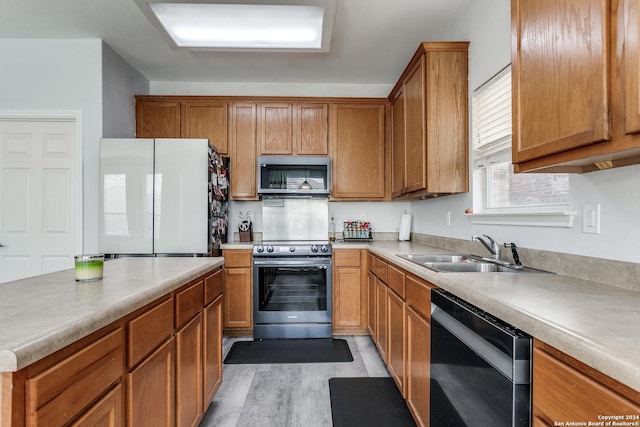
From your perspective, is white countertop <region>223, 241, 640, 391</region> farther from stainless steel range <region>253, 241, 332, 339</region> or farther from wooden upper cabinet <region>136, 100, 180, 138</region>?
wooden upper cabinet <region>136, 100, 180, 138</region>

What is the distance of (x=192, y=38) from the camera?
7.91 feet

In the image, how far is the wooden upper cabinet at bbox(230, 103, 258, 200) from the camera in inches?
141

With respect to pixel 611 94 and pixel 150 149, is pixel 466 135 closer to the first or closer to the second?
pixel 611 94

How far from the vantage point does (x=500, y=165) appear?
83.0 inches

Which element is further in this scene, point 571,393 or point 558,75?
point 558,75

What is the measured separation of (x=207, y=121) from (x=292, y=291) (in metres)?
2.00

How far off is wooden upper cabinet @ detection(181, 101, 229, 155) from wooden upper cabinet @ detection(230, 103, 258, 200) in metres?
0.08

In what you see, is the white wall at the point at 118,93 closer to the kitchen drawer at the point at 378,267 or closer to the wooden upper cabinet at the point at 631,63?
the kitchen drawer at the point at 378,267

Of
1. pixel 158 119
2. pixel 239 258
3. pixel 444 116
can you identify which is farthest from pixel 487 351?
pixel 158 119

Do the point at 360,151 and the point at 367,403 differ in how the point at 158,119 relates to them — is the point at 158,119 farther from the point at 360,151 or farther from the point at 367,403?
the point at 367,403

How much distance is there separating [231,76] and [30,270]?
266 cm

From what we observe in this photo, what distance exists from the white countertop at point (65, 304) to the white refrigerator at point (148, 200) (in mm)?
1252

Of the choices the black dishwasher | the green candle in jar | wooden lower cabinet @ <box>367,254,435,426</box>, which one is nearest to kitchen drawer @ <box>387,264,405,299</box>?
wooden lower cabinet @ <box>367,254,435,426</box>

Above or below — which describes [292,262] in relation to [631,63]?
below
